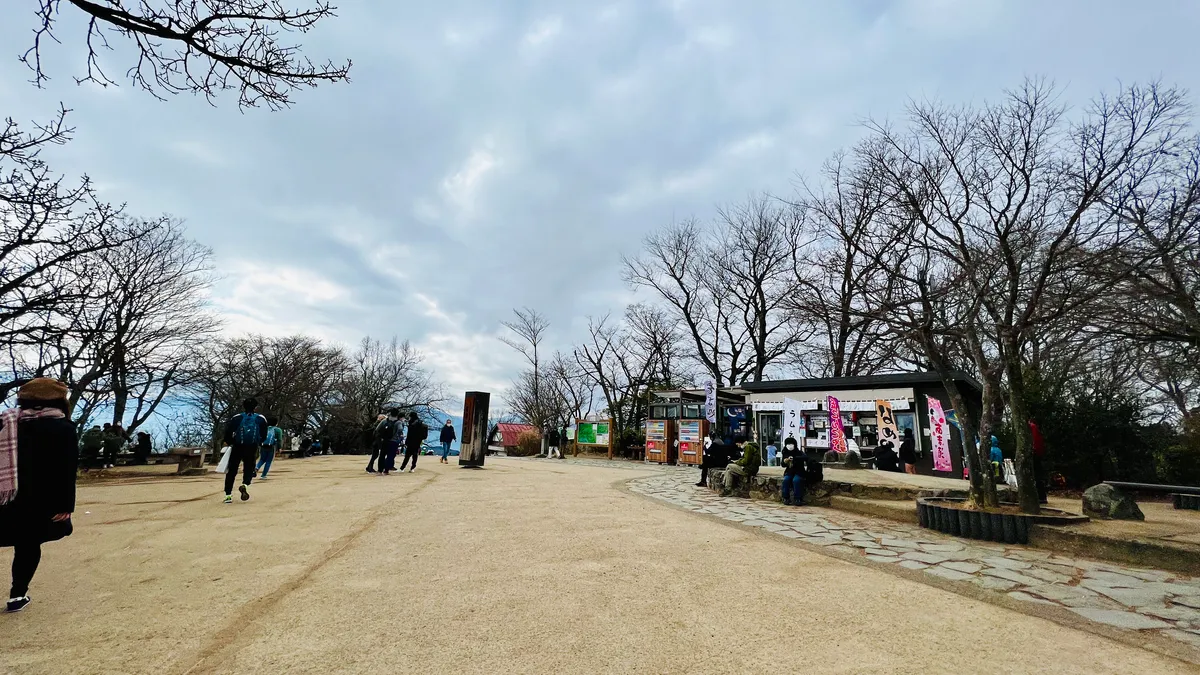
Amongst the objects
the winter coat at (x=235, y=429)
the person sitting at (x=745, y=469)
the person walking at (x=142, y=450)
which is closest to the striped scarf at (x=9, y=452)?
the winter coat at (x=235, y=429)

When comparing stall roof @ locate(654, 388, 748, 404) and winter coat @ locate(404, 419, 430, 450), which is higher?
stall roof @ locate(654, 388, 748, 404)

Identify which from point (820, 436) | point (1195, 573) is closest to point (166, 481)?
point (1195, 573)

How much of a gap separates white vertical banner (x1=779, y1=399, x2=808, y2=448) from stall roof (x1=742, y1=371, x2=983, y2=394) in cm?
69

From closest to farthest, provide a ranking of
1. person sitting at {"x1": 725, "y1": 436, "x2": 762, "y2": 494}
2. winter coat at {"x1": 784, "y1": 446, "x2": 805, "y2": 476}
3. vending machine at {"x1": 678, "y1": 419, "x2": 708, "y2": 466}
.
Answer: winter coat at {"x1": 784, "y1": 446, "x2": 805, "y2": 476}
person sitting at {"x1": 725, "y1": 436, "x2": 762, "y2": 494}
vending machine at {"x1": 678, "y1": 419, "x2": 708, "y2": 466}

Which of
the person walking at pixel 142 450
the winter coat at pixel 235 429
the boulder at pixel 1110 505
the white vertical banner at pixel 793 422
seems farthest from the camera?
the white vertical banner at pixel 793 422

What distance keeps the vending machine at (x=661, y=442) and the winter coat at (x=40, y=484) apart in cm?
1897

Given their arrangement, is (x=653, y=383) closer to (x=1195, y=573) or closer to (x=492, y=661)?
(x=1195, y=573)

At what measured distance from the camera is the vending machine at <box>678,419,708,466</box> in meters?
19.5

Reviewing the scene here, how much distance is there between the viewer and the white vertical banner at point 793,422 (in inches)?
690

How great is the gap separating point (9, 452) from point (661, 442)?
19.4 metres

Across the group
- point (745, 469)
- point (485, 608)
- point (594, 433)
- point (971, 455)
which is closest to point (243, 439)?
point (485, 608)

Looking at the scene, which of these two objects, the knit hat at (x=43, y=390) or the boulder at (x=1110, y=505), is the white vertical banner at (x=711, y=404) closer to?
the boulder at (x=1110, y=505)

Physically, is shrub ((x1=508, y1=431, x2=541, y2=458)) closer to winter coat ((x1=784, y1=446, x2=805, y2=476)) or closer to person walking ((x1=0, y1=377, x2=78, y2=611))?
winter coat ((x1=784, y1=446, x2=805, y2=476))

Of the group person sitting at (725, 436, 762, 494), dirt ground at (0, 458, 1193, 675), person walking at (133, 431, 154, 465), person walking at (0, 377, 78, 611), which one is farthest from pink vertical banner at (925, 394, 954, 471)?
person walking at (133, 431, 154, 465)
